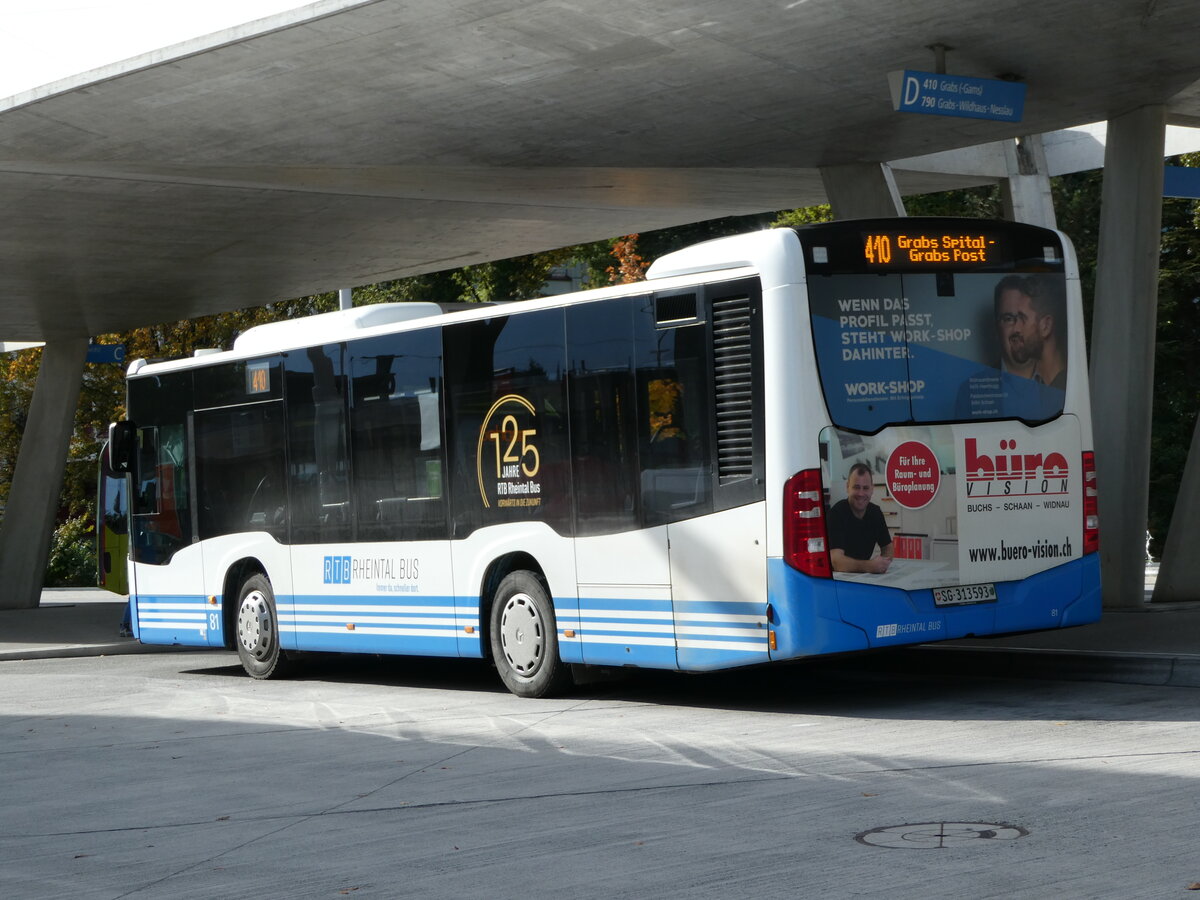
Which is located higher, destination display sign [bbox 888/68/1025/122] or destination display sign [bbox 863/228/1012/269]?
destination display sign [bbox 888/68/1025/122]

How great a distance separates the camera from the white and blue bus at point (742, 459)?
10.8m

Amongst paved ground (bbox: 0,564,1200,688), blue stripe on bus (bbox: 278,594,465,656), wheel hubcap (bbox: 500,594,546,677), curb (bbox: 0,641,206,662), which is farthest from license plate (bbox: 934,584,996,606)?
curb (bbox: 0,641,206,662)

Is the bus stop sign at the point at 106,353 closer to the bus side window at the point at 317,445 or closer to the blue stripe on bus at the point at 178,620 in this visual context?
the blue stripe on bus at the point at 178,620

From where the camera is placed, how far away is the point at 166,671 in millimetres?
17781

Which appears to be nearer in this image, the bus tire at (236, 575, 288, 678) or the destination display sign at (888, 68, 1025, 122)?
Result: the destination display sign at (888, 68, 1025, 122)

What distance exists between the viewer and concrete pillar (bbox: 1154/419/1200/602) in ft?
58.2

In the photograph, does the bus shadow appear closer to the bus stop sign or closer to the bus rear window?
the bus rear window

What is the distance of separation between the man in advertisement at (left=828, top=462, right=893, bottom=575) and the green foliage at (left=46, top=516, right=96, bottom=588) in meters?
34.3

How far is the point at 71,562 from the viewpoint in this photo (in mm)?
42781

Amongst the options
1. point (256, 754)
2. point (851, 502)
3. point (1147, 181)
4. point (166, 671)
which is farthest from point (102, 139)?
point (1147, 181)

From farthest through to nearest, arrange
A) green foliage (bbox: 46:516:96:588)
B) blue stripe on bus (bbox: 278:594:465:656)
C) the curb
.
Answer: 1. green foliage (bbox: 46:516:96:588)
2. the curb
3. blue stripe on bus (bbox: 278:594:465:656)

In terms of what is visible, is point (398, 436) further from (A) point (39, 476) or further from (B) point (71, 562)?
(B) point (71, 562)

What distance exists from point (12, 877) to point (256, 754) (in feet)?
11.7

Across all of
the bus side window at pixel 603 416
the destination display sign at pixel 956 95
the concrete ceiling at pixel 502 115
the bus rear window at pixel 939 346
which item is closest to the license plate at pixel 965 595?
the bus rear window at pixel 939 346
